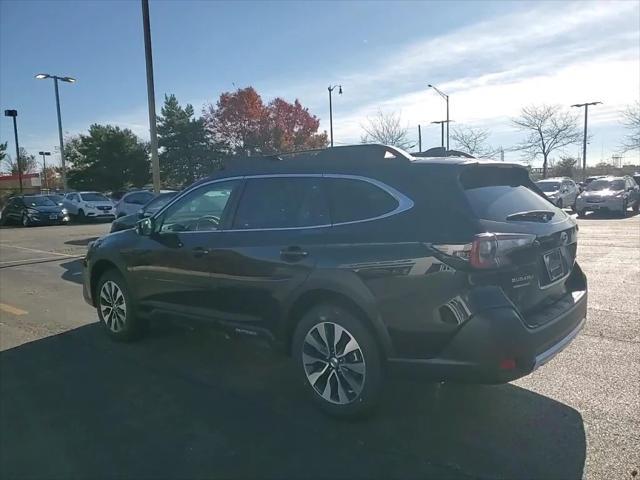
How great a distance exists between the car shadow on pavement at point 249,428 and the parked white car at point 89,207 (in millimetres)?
23344

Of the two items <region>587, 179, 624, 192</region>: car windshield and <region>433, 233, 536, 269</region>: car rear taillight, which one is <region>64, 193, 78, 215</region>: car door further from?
<region>433, 233, 536, 269</region>: car rear taillight

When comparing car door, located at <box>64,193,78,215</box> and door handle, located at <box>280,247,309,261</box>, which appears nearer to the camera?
door handle, located at <box>280,247,309,261</box>

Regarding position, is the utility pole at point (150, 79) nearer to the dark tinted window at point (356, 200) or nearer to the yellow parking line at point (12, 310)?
the yellow parking line at point (12, 310)

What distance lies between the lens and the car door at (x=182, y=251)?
450cm

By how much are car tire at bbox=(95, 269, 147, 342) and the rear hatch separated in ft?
11.5

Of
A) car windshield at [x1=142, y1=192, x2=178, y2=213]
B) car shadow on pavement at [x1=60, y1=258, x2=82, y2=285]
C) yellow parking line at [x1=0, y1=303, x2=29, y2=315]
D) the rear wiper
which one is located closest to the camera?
the rear wiper

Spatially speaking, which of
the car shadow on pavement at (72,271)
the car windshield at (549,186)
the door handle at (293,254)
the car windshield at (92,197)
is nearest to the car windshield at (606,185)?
the car windshield at (549,186)

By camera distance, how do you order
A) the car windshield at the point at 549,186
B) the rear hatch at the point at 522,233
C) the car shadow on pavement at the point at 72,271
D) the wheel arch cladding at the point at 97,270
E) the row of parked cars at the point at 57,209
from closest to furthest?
the rear hatch at the point at 522,233 → the wheel arch cladding at the point at 97,270 → the car shadow on pavement at the point at 72,271 → the car windshield at the point at 549,186 → the row of parked cars at the point at 57,209

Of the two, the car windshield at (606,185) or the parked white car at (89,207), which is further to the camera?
the parked white car at (89,207)

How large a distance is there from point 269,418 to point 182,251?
5.63 feet

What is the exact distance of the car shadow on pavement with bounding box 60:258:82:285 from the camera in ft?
31.0

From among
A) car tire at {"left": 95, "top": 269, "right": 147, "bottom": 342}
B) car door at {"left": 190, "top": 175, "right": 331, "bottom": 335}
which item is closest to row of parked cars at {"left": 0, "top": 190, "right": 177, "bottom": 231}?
car tire at {"left": 95, "top": 269, "right": 147, "bottom": 342}

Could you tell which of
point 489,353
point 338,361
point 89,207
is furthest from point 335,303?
point 89,207

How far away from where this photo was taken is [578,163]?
204ft
